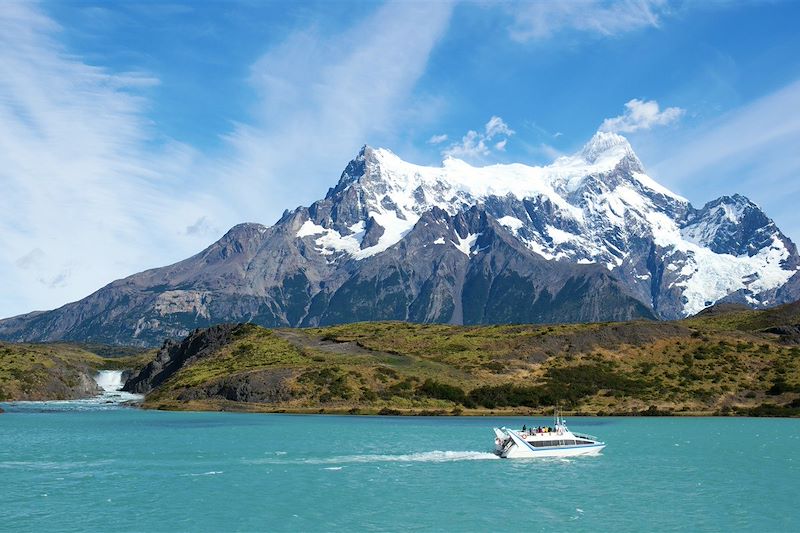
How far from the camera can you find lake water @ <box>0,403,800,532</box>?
205 ft

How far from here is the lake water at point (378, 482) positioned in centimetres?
6241

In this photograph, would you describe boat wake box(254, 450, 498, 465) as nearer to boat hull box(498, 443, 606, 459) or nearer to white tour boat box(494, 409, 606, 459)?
boat hull box(498, 443, 606, 459)

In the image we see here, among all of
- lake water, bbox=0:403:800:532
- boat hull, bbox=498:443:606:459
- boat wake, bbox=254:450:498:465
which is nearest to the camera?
lake water, bbox=0:403:800:532

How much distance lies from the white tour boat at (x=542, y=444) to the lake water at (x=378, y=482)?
191 cm

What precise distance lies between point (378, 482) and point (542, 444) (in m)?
30.7

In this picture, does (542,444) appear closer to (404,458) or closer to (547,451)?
(547,451)

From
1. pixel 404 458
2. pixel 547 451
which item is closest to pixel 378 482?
pixel 404 458

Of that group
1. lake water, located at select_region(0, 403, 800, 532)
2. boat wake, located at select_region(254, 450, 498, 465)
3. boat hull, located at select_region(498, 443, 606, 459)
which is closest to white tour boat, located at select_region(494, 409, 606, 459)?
boat hull, located at select_region(498, 443, 606, 459)

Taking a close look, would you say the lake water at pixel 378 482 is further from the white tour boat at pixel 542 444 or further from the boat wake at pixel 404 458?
the white tour boat at pixel 542 444

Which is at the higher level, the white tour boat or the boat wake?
the white tour boat

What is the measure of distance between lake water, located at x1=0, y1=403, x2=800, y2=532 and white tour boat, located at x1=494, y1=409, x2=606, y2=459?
1908 mm

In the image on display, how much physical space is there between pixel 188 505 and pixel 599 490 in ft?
123

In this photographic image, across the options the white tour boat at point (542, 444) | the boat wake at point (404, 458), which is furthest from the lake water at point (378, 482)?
the white tour boat at point (542, 444)

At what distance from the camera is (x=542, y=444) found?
10231cm
